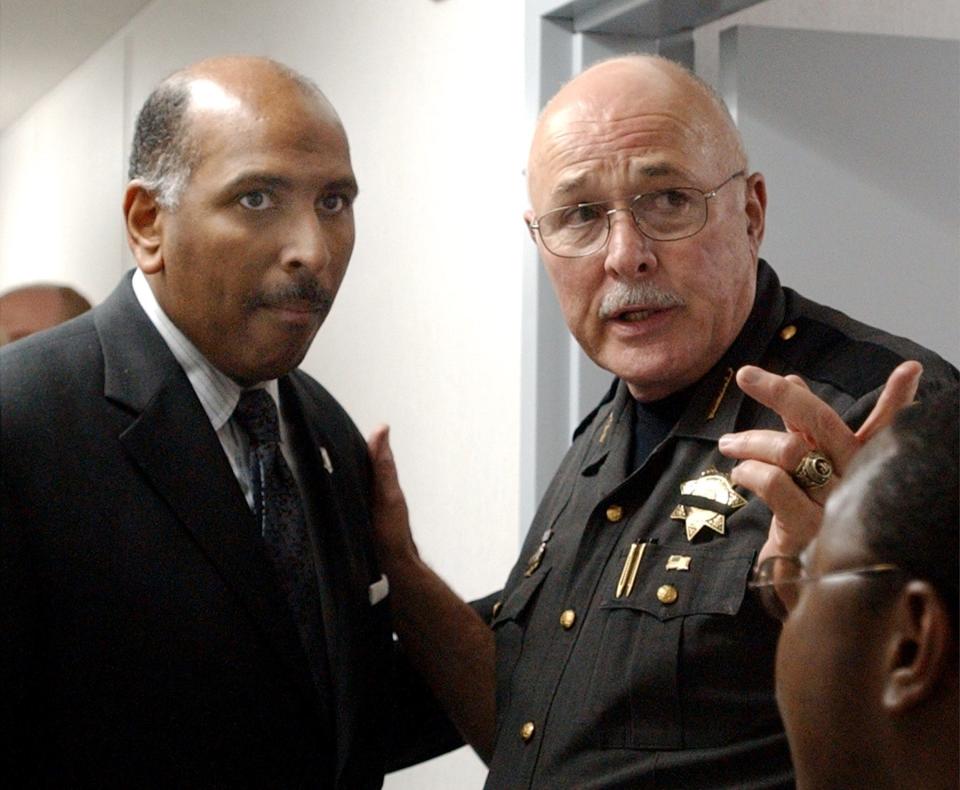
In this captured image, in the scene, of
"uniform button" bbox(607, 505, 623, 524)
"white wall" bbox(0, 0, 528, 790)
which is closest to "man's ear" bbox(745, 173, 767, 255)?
"uniform button" bbox(607, 505, 623, 524)

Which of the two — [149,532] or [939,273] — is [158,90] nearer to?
[149,532]

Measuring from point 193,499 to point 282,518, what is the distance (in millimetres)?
154

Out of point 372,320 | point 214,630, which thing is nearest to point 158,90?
point 214,630

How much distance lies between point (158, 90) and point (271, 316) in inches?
12.6

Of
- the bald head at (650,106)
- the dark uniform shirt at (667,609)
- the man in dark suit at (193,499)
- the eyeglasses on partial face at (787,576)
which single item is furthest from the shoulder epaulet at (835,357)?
the man in dark suit at (193,499)

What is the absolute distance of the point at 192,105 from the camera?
1.62 meters

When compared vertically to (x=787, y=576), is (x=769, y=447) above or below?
above

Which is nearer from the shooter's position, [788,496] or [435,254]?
[788,496]

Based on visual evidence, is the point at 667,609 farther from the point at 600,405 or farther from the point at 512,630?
the point at 600,405

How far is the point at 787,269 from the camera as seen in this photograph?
7.48 feet

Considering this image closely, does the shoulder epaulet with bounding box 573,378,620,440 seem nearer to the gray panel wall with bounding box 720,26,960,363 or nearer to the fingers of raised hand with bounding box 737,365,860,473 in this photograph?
the gray panel wall with bounding box 720,26,960,363

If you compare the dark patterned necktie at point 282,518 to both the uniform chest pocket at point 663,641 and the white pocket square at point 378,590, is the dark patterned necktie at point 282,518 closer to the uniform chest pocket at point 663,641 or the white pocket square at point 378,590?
the white pocket square at point 378,590

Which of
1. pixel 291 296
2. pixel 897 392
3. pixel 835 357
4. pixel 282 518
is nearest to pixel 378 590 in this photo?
pixel 282 518

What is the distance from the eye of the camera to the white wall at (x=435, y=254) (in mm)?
2635
